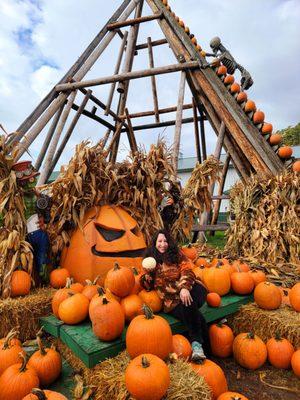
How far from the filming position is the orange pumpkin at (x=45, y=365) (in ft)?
6.74

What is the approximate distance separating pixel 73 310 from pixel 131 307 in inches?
18.4

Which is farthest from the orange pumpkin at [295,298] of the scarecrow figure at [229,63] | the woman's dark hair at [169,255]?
the scarecrow figure at [229,63]

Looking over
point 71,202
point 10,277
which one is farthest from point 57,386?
point 71,202

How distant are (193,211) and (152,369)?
267cm

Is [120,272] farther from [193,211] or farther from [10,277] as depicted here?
[193,211]

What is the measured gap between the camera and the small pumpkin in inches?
120

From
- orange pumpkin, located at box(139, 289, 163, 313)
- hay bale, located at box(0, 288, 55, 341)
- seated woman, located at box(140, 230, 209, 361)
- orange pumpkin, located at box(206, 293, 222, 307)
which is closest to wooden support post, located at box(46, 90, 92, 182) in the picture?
hay bale, located at box(0, 288, 55, 341)

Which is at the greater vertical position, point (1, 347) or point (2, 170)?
point (2, 170)

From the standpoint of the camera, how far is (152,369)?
163 cm

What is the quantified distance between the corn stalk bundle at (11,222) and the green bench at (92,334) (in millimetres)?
636

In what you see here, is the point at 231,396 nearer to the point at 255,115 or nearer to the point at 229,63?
the point at 255,115

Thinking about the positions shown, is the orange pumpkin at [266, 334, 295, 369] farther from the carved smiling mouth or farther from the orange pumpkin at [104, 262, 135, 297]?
the carved smiling mouth

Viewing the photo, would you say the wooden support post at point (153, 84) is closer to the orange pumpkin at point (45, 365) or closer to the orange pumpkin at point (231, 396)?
the orange pumpkin at point (45, 365)

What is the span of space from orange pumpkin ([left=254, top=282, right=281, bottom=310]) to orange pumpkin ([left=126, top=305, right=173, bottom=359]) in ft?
4.41
